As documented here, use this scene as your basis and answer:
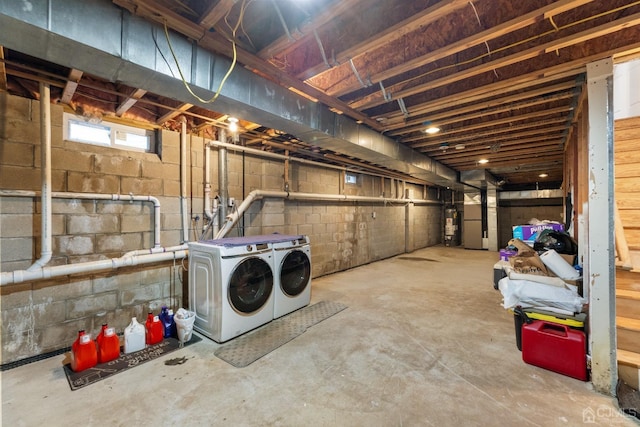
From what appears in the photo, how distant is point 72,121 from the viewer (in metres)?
2.33

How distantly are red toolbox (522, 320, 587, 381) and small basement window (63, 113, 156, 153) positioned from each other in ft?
13.1

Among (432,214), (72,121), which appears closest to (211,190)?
(72,121)

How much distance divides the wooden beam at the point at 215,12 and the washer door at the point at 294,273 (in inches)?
87.3

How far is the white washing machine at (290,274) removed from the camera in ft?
9.49

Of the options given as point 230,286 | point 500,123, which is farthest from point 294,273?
point 500,123

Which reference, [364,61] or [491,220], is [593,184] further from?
[491,220]

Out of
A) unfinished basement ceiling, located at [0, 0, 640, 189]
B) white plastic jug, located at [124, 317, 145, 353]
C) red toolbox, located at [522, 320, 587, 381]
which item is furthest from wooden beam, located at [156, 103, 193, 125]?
red toolbox, located at [522, 320, 587, 381]

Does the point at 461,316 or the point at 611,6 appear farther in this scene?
the point at 461,316

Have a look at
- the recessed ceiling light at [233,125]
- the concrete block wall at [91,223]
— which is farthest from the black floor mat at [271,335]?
the recessed ceiling light at [233,125]

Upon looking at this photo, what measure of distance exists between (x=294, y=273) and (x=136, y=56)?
8.08 feet

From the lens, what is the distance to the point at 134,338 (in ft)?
7.25

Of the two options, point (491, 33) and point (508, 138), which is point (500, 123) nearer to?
point (508, 138)

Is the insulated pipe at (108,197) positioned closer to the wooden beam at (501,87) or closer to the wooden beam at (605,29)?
the wooden beam at (501,87)

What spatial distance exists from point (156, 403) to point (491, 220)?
8.83 metres
